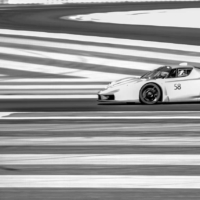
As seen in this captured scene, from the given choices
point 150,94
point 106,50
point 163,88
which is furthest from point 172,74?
point 106,50

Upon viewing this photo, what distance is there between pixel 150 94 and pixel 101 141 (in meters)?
4.44

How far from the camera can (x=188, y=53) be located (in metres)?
18.4

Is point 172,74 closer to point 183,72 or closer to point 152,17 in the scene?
point 183,72

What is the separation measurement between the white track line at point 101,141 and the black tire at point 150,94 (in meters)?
4.17

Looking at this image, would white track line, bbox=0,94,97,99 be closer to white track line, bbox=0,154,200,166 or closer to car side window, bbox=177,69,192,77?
car side window, bbox=177,69,192,77

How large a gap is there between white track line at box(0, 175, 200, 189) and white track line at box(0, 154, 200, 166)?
588 mm

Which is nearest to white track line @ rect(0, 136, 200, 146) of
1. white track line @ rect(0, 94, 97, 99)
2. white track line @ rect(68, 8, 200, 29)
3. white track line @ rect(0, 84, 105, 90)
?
white track line @ rect(0, 94, 97, 99)

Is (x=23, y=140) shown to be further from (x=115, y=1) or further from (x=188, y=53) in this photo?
(x=115, y=1)

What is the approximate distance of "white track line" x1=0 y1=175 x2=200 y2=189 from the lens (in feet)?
16.2

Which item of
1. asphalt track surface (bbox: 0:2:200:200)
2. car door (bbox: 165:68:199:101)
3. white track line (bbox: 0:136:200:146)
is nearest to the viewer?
asphalt track surface (bbox: 0:2:200:200)

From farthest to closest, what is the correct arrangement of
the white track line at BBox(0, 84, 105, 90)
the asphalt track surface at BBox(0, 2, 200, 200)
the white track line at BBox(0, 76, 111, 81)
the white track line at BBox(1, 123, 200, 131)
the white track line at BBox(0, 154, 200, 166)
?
the white track line at BBox(0, 76, 111, 81) → the white track line at BBox(0, 84, 105, 90) → the white track line at BBox(1, 123, 200, 131) → the white track line at BBox(0, 154, 200, 166) → the asphalt track surface at BBox(0, 2, 200, 200)

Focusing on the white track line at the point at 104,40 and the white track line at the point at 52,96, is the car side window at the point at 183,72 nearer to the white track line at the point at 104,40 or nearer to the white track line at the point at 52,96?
the white track line at the point at 52,96

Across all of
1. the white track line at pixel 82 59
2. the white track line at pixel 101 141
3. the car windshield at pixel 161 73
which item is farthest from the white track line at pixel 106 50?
the white track line at pixel 101 141

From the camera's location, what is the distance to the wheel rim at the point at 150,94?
37.4ft
